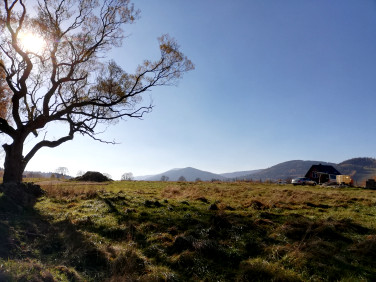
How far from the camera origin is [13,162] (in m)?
15.8

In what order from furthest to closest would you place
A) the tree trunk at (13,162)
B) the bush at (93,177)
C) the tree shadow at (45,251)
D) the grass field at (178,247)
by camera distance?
the bush at (93,177), the tree trunk at (13,162), the grass field at (178,247), the tree shadow at (45,251)

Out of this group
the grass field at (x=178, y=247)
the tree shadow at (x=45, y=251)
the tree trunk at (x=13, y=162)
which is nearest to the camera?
the tree shadow at (x=45, y=251)

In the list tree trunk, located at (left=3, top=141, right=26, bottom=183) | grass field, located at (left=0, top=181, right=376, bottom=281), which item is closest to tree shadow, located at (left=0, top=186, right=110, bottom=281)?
grass field, located at (left=0, top=181, right=376, bottom=281)

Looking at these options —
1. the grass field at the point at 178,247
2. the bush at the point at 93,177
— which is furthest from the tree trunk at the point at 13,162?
the bush at the point at 93,177

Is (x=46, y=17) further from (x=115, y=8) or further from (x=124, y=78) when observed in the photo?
(x=124, y=78)

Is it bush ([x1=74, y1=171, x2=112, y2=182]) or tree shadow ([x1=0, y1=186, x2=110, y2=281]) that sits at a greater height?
bush ([x1=74, y1=171, x2=112, y2=182])

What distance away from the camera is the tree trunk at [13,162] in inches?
614

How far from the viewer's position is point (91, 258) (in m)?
6.33

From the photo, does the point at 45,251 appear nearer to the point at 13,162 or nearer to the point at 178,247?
the point at 178,247

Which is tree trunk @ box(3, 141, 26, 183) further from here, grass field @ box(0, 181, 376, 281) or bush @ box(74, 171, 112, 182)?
bush @ box(74, 171, 112, 182)

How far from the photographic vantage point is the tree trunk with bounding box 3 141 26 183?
51.1ft

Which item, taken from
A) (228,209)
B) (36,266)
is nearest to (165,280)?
(36,266)

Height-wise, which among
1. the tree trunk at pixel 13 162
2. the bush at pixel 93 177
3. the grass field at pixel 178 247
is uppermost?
the tree trunk at pixel 13 162

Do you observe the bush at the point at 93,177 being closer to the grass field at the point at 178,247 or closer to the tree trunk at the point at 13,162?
the tree trunk at the point at 13,162
